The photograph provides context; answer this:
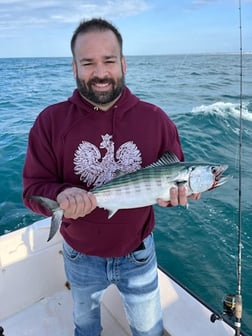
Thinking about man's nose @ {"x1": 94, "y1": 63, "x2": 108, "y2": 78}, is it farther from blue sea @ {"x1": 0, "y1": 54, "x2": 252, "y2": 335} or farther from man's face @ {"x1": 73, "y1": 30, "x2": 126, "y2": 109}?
blue sea @ {"x1": 0, "y1": 54, "x2": 252, "y2": 335}

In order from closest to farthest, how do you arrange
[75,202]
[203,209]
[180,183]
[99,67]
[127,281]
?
[75,202], [180,183], [99,67], [127,281], [203,209]

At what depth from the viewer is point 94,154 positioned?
2.10 meters

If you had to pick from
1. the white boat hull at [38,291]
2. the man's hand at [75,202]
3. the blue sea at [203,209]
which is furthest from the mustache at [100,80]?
the blue sea at [203,209]

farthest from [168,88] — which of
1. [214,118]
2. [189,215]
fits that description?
[189,215]

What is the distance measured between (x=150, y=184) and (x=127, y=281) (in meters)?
0.69

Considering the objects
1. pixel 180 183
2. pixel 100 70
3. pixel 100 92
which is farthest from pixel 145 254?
pixel 100 70

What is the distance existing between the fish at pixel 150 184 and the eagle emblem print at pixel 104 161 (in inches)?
5.4

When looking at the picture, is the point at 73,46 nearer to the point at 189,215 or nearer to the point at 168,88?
the point at 189,215

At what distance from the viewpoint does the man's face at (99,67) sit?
2039 millimetres

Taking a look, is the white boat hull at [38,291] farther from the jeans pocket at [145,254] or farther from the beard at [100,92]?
the beard at [100,92]

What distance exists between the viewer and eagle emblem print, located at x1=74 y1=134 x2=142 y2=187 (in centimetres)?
210

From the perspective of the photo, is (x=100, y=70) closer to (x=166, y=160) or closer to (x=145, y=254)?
(x=166, y=160)

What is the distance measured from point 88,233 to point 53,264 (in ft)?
4.47

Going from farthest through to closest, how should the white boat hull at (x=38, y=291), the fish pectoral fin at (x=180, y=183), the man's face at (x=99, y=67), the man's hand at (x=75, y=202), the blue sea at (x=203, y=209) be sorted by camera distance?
the blue sea at (x=203, y=209), the white boat hull at (x=38, y=291), the man's face at (x=99, y=67), the fish pectoral fin at (x=180, y=183), the man's hand at (x=75, y=202)
